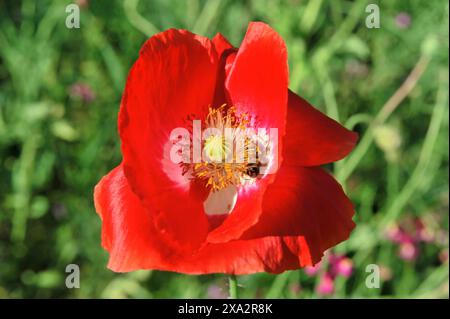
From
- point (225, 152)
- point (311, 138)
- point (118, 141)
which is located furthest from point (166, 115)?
point (118, 141)

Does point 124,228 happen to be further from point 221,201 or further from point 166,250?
point 221,201

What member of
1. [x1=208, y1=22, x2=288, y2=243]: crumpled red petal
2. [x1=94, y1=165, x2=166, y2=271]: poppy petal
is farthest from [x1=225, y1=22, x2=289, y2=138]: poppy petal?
[x1=94, y1=165, x2=166, y2=271]: poppy petal

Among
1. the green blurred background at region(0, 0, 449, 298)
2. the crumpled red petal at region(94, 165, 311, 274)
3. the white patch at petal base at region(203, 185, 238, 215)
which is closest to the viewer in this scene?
the crumpled red petal at region(94, 165, 311, 274)

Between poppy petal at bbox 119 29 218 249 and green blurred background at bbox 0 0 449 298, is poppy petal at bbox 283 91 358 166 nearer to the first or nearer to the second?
poppy petal at bbox 119 29 218 249

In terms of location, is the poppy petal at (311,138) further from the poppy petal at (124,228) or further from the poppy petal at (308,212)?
the poppy petal at (124,228)

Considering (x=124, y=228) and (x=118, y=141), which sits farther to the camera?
(x=118, y=141)

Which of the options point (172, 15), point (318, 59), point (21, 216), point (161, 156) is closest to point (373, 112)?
point (318, 59)
